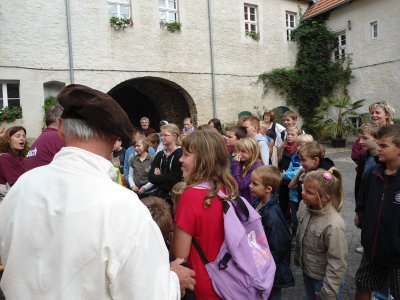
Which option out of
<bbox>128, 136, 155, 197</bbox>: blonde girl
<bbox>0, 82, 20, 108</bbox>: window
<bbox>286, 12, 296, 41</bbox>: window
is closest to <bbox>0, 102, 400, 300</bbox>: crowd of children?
<bbox>128, 136, 155, 197</bbox>: blonde girl

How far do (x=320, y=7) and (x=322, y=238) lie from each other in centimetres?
1651

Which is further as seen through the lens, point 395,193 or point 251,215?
point 395,193

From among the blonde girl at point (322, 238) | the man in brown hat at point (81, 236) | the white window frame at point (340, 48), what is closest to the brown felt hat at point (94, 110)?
the man in brown hat at point (81, 236)

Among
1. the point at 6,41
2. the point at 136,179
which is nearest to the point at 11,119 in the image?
the point at 6,41

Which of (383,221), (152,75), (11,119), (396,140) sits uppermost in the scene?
(152,75)

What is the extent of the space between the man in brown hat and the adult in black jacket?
311cm

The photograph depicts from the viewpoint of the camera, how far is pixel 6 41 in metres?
9.70

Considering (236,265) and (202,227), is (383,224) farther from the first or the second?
(202,227)

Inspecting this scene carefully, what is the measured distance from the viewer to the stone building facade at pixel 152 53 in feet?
33.1

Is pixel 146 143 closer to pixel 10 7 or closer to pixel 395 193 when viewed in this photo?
pixel 395 193

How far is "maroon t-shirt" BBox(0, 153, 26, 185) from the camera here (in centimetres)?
432

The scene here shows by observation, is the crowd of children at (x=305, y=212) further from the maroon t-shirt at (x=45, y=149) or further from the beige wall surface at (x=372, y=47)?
the beige wall surface at (x=372, y=47)

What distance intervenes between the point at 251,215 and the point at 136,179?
362 centimetres

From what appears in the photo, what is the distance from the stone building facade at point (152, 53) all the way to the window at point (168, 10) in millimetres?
37
